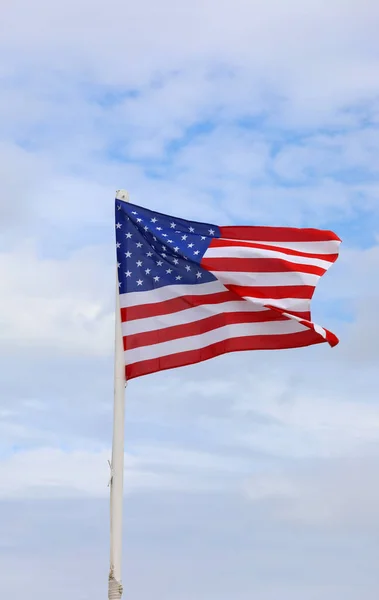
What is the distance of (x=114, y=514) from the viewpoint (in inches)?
869

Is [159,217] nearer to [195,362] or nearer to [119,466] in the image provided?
[195,362]

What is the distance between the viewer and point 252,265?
24.4 meters

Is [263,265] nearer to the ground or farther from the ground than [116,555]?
farther from the ground

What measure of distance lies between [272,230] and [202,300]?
7.07 feet

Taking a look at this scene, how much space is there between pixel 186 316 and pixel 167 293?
0.58m

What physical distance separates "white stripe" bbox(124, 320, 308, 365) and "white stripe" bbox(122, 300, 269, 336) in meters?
0.32

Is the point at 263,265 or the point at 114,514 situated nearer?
the point at 114,514

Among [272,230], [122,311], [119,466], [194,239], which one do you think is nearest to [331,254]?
[272,230]

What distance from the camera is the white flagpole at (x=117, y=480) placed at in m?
21.9

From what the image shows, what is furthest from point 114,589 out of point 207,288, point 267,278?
point 267,278

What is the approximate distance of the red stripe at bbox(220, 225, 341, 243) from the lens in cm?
2481

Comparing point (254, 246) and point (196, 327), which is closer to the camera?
point (196, 327)

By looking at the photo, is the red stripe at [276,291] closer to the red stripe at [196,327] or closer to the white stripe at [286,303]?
the white stripe at [286,303]

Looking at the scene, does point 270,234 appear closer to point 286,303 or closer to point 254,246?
point 254,246
